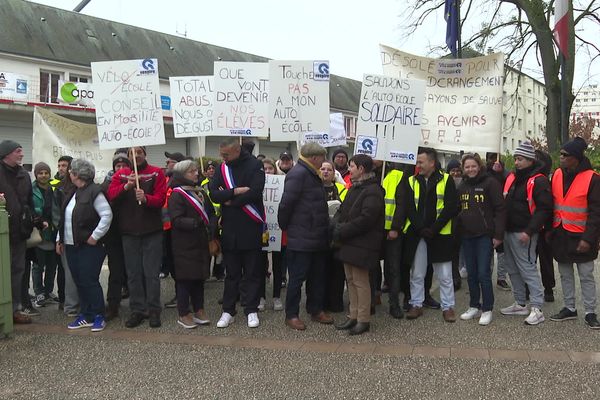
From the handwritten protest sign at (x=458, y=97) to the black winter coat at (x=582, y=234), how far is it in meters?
1.35

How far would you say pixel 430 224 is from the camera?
5.85 m

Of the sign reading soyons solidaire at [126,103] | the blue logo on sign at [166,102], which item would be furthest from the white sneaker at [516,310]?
the blue logo on sign at [166,102]

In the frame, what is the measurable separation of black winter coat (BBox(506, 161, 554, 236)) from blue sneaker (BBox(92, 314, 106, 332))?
15.0 feet

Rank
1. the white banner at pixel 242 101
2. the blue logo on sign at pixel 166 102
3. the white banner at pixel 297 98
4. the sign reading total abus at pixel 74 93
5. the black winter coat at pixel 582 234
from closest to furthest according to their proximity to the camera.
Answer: the black winter coat at pixel 582 234 → the white banner at pixel 297 98 → the white banner at pixel 242 101 → the sign reading total abus at pixel 74 93 → the blue logo on sign at pixel 166 102

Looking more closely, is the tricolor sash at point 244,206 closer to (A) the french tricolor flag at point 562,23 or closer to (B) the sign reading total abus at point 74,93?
(A) the french tricolor flag at point 562,23

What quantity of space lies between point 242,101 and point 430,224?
2.94 meters

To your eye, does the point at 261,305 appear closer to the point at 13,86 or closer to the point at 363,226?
the point at 363,226

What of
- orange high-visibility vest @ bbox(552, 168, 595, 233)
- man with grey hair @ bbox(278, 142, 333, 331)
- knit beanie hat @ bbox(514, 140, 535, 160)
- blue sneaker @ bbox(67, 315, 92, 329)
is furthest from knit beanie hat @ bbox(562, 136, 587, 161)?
blue sneaker @ bbox(67, 315, 92, 329)

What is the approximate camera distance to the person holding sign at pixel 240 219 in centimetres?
566

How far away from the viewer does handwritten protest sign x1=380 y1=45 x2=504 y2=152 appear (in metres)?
6.88

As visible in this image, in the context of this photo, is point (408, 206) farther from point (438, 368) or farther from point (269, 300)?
point (269, 300)

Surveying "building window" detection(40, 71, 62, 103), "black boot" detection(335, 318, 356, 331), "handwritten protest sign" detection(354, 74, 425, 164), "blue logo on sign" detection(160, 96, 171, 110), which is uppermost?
"building window" detection(40, 71, 62, 103)

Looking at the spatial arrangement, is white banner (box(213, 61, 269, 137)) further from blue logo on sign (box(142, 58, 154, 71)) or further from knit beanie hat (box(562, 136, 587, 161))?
knit beanie hat (box(562, 136, 587, 161))

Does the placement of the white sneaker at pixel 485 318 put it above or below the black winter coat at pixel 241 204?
below
